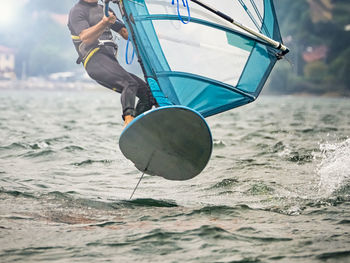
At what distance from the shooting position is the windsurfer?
6516 millimetres

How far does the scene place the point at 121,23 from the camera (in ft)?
22.6

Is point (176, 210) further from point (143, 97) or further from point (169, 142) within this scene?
point (143, 97)

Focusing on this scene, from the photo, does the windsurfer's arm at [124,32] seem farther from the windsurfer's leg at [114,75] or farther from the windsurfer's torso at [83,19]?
the windsurfer's leg at [114,75]

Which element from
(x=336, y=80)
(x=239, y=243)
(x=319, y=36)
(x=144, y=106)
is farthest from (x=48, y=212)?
(x=319, y=36)

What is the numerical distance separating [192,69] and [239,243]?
8.93 ft

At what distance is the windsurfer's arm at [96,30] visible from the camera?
6.32 meters

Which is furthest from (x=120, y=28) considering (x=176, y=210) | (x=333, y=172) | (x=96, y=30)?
(x=333, y=172)

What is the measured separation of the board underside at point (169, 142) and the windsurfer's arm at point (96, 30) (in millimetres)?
1200

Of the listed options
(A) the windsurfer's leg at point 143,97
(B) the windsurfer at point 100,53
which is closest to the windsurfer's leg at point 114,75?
(B) the windsurfer at point 100,53

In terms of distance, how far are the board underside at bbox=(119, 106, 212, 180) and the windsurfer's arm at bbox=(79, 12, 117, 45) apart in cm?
120

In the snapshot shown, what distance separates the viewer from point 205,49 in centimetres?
705

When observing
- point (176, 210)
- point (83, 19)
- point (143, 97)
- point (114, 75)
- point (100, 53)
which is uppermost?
point (83, 19)

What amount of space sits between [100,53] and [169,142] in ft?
4.63

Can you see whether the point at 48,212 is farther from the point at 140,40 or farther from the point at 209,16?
the point at 209,16
